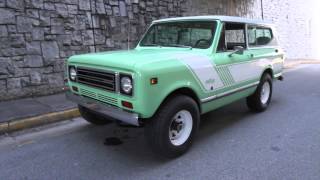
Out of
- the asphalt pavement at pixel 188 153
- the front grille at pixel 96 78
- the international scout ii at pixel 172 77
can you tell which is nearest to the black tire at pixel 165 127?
the international scout ii at pixel 172 77

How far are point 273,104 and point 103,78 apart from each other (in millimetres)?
4319

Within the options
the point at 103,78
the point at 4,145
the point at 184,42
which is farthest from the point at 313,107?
the point at 4,145

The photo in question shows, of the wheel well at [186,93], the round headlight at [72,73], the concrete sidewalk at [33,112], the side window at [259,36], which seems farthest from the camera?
the side window at [259,36]

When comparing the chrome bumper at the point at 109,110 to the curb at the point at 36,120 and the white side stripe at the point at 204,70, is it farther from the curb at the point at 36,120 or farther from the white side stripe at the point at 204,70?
the curb at the point at 36,120

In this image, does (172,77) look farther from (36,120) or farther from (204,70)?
(36,120)

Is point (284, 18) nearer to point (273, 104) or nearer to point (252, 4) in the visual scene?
point (252, 4)

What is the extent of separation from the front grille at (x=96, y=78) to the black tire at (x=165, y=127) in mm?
622

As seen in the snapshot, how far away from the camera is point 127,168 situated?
381cm

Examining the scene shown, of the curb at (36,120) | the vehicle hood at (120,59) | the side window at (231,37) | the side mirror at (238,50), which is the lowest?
the curb at (36,120)

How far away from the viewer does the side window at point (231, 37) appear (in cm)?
484

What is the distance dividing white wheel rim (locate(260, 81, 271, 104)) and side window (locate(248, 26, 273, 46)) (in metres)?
0.81

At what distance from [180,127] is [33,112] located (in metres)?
2.91

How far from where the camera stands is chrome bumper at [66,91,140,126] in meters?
3.60

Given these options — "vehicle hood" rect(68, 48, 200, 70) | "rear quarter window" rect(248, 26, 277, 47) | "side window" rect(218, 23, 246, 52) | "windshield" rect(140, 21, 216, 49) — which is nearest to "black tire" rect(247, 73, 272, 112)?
"rear quarter window" rect(248, 26, 277, 47)
